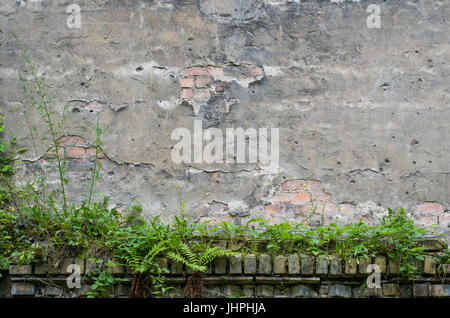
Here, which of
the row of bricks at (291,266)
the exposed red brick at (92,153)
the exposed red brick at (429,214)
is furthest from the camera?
the exposed red brick at (92,153)

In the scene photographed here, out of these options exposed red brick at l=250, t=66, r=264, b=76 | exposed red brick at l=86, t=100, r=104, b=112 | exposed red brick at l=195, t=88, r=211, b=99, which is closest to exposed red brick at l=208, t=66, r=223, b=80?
exposed red brick at l=195, t=88, r=211, b=99

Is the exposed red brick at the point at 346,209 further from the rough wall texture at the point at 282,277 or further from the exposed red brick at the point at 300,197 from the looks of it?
the rough wall texture at the point at 282,277

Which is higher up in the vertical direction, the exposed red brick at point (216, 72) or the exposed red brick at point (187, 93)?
the exposed red brick at point (216, 72)

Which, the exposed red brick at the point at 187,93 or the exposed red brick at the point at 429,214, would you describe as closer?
the exposed red brick at the point at 429,214

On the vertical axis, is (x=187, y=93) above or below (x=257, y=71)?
below

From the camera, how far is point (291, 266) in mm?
3826

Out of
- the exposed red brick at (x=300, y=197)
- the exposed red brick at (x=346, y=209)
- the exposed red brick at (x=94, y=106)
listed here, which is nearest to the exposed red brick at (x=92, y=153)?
the exposed red brick at (x=94, y=106)

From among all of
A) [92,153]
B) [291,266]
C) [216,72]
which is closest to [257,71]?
[216,72]

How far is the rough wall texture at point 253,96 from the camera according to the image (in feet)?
14.3

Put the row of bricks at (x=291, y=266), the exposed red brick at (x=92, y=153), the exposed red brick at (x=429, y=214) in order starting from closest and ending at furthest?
the row of bricks at (x=291, y=266)
the exposed red brick at (x=429, y=214)
the exposed red brick at (x=92, y=153)

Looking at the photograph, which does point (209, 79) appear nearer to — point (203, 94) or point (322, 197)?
point (203, 94)

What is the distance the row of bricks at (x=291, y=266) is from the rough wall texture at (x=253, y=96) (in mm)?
551

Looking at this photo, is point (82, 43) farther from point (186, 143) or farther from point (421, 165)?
point (421, 165)

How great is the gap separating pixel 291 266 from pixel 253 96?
160 centimetres
